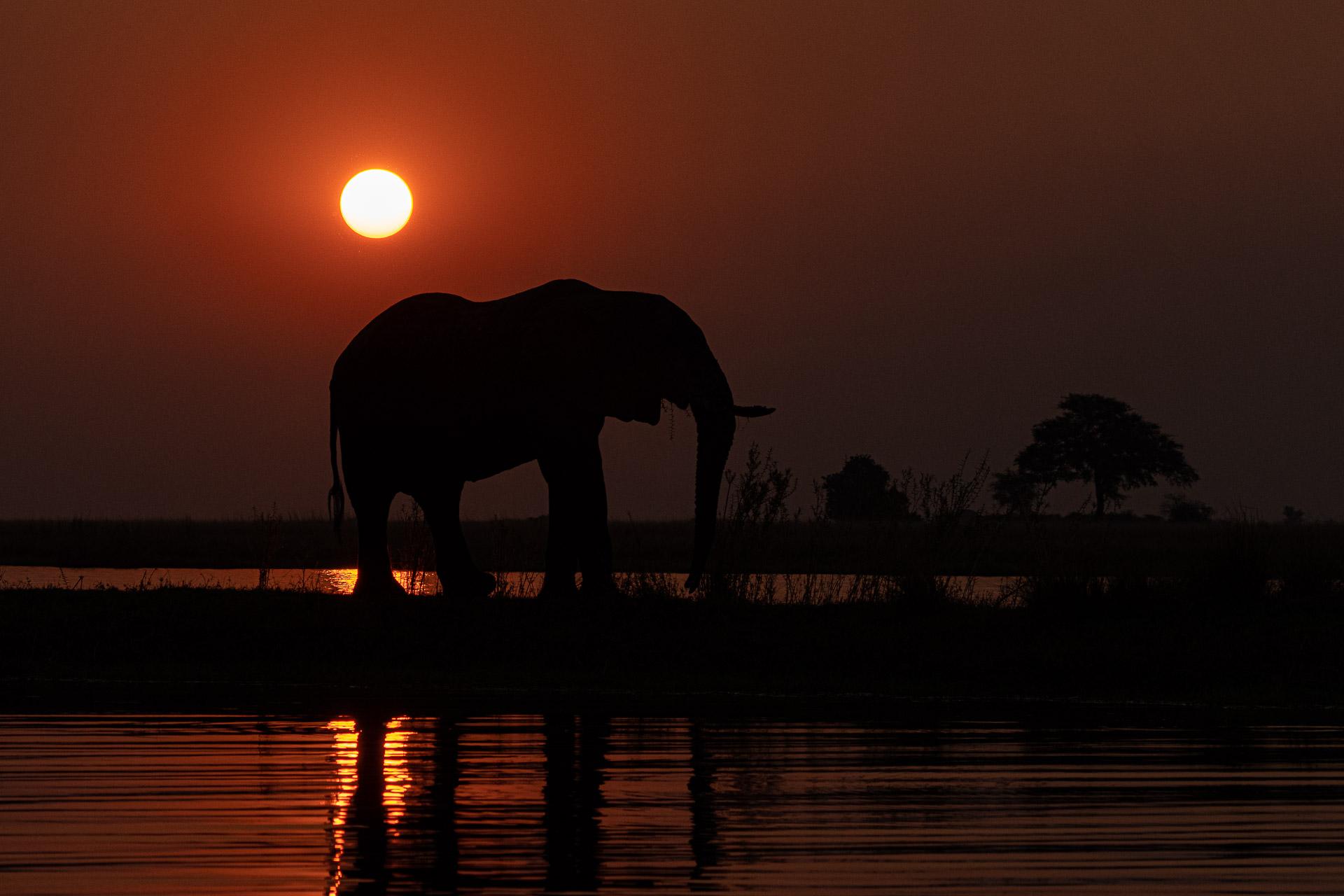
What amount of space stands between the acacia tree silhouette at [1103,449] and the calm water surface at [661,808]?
76.0 metres

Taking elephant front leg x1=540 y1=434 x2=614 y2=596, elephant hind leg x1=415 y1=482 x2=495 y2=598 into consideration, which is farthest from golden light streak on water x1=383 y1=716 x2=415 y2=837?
elephant hind leg x1=415 y1=482 x2=495 y2=598

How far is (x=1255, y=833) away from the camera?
884 cm

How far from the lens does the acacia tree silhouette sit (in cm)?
8756

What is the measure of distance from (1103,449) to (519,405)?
72.1 meters

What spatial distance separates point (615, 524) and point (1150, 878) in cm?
6967

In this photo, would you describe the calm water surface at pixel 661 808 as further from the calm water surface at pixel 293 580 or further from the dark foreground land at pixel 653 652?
the calm water surface at pixel 293 580

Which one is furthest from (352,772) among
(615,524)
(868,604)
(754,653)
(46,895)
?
(615,524)

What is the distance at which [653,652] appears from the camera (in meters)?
17.1

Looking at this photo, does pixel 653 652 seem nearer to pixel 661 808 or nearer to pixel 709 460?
pixel 709 460

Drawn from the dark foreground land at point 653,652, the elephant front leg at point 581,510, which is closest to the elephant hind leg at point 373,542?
the dark foreground land at point 653,652

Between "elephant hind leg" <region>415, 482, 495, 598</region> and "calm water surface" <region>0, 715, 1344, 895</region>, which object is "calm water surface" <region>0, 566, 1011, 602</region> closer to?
"elephant hind leg" <region>415, 482, 495, 598</region>

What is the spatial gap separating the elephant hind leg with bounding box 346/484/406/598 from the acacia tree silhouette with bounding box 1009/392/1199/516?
2663 inches

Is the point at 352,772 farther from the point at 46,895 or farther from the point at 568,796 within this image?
the point at 46,895

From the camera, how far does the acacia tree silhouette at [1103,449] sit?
287 ft
